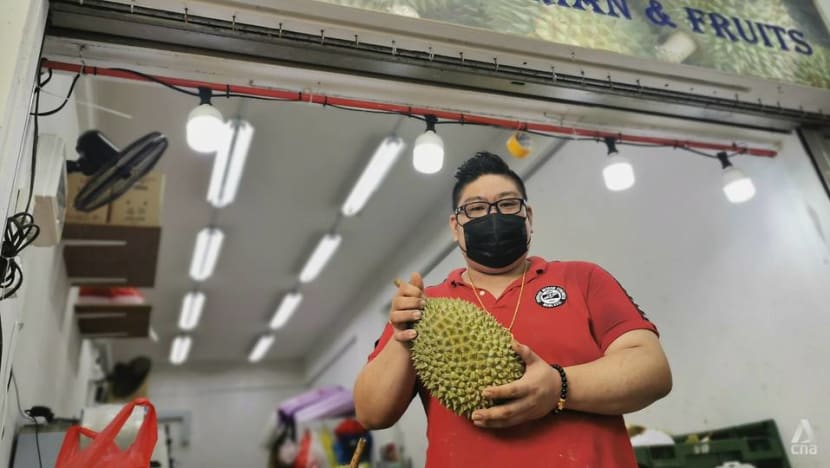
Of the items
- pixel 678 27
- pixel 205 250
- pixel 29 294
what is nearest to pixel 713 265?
→ pixel 678 27

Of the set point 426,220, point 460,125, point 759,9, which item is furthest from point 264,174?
point 759,9

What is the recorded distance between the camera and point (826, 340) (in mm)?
1778

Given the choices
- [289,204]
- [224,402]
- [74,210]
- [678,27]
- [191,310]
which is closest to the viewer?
[678,27]

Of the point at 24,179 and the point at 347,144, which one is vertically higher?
the point at 347,144

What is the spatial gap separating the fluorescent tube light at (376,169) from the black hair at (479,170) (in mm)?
1866

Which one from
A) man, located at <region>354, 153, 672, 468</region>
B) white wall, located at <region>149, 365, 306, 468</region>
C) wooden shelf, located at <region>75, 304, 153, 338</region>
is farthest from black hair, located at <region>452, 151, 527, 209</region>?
white wall, located at <region>149, 365, 306, 468</region>

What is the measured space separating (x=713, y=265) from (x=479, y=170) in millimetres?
1426

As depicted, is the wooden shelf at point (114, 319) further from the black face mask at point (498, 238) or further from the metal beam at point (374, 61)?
the black face mask at point (498, 238)

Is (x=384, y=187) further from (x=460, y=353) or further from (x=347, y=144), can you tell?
(x=460, y=353)

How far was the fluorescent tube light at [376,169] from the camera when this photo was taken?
312 centimetres

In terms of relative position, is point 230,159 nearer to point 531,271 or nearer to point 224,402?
point 531,271

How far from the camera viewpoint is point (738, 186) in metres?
1.91

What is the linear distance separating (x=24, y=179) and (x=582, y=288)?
1.40 m

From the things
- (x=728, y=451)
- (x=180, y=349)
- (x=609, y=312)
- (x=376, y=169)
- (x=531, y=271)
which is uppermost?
(x=180, y=349)
